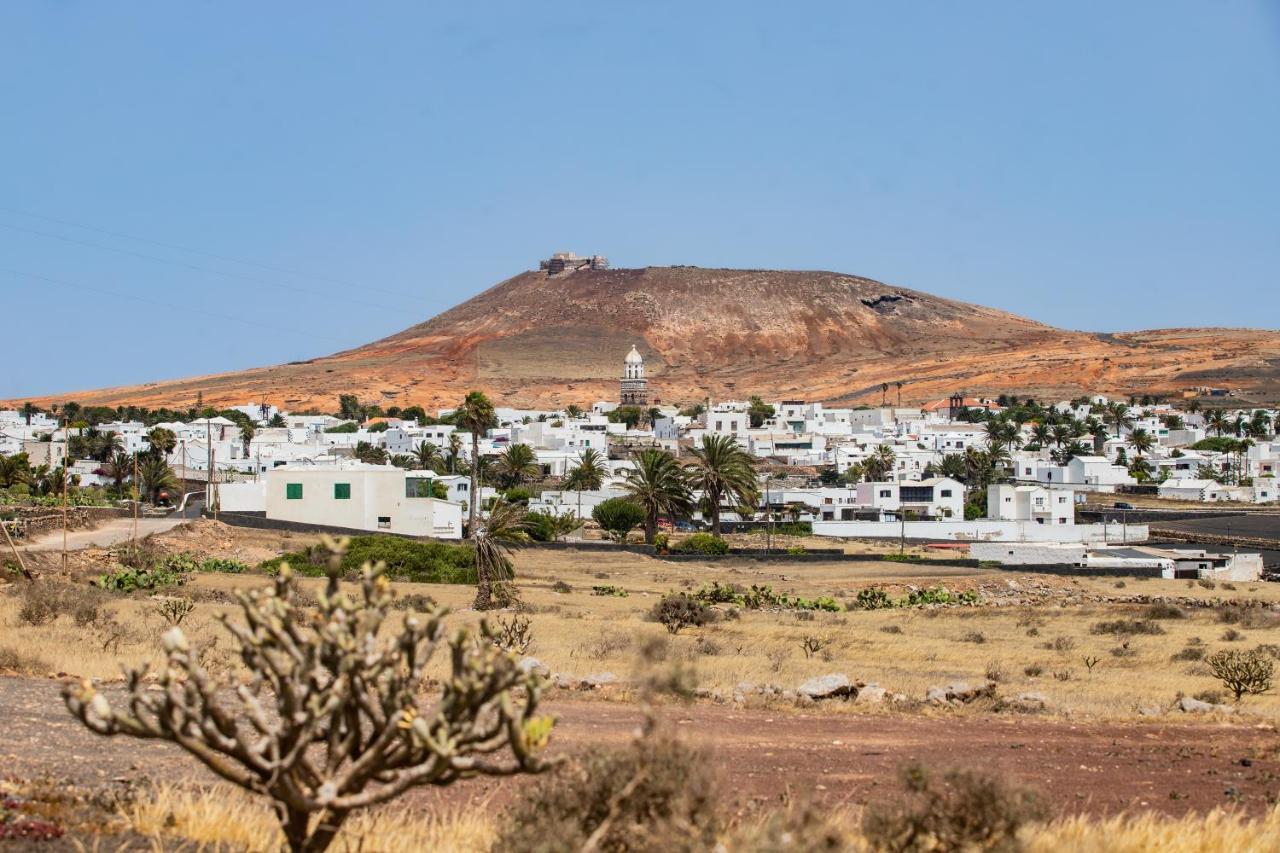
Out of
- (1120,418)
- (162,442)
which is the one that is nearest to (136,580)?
(162,442)

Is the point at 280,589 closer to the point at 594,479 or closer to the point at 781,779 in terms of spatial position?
the point at 781,779

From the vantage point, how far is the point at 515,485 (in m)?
85.2

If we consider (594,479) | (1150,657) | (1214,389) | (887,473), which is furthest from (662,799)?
(1214,389)

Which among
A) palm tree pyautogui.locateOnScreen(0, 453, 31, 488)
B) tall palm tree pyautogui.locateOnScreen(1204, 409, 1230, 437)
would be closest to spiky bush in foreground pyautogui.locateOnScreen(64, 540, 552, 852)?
palm tree pyautogui.locateOnScreen(0, 453, 31, 488)

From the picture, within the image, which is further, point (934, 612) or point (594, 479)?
point (594, 479)

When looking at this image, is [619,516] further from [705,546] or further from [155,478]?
[155,478]

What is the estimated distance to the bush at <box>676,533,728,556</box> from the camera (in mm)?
57031

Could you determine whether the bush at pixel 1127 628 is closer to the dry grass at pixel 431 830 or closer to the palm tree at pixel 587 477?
the dry grass at pixel 431 830

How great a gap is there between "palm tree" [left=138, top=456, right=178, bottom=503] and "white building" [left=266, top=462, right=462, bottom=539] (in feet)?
62.5

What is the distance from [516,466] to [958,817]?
77.2 m

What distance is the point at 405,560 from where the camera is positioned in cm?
4197

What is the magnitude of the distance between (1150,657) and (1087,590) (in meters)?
22.8

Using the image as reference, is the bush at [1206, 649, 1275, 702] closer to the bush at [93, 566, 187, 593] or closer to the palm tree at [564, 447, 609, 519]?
the bush at [93, 566, 187, 593]

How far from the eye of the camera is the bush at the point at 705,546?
187 feet
